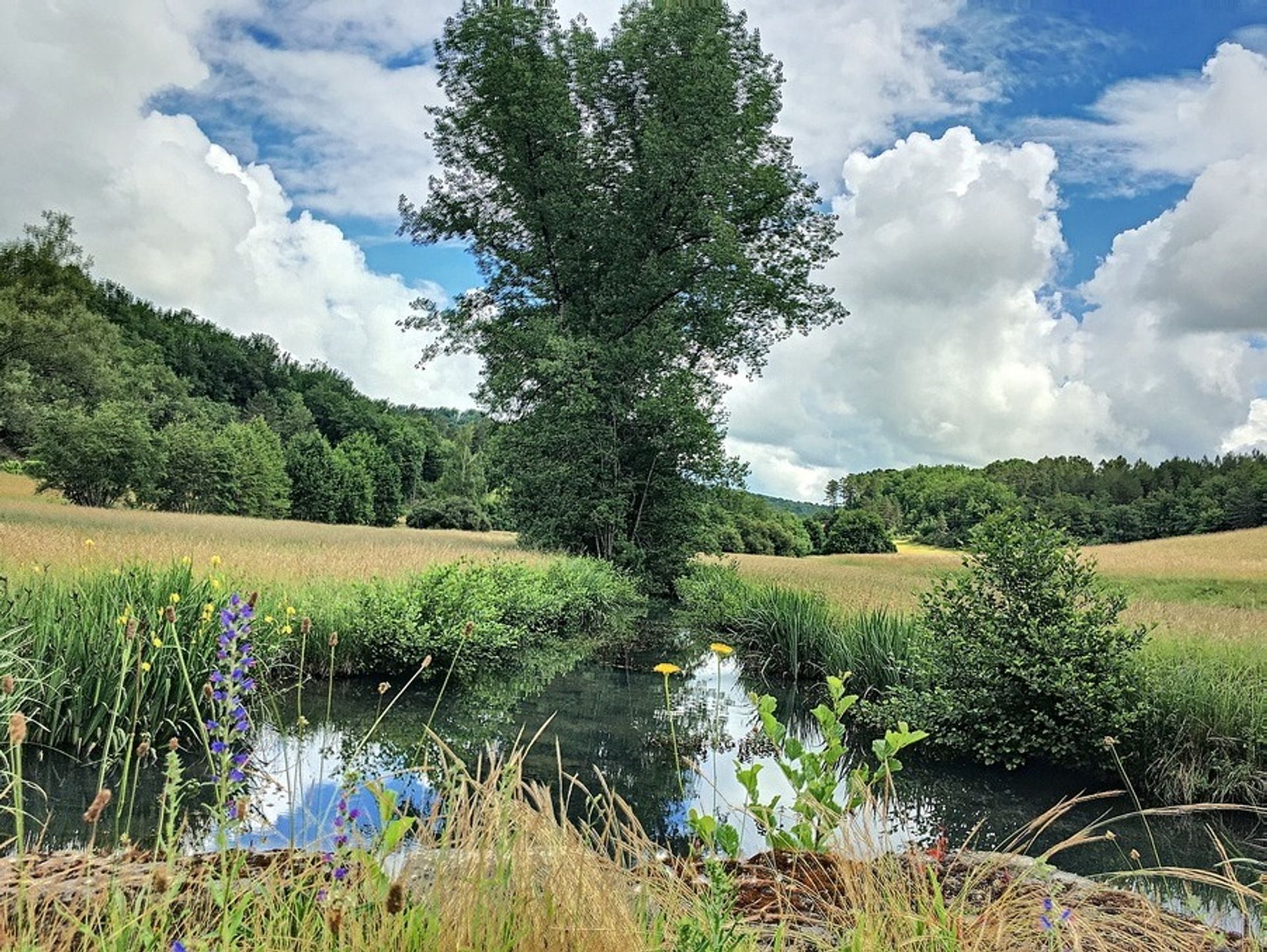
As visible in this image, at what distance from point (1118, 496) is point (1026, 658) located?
4924cm

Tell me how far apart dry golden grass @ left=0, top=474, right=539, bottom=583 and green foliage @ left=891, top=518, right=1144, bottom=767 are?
731 cm

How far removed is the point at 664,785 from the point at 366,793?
2104 mm

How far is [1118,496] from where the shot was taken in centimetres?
4812

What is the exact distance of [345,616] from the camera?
8500 millimetres

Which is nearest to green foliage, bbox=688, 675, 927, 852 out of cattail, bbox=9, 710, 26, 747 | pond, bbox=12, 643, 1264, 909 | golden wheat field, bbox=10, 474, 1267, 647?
pond, bbox=12, 643, 1264, 909

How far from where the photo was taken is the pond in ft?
15.3

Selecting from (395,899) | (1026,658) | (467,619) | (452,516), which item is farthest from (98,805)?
(452,516)

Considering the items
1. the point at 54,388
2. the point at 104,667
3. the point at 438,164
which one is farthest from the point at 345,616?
the point at 54,388

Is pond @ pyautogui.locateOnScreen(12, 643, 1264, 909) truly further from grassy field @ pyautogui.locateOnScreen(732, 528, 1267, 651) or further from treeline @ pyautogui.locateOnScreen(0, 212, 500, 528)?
treeline @ pyautogui.locateOnScreen(0, 212, 500, 528)

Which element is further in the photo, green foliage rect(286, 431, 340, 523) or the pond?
green foliage rect(286, 431, 340, 523)

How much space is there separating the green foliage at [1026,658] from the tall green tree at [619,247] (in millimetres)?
13546

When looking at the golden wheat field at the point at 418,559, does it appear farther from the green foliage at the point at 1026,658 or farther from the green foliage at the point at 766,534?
the green foliage at the point at 766,534

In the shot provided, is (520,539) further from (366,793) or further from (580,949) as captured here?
(580,949)

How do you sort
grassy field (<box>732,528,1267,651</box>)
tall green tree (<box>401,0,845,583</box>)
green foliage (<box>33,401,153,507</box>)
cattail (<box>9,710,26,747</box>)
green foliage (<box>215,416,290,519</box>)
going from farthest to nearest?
green foliage (<box>215,416,290,519</box>)
green foliage (<box>33,401,153,507</box>)
tall green tree (<box>401,0,845,583</box>)
grassy field (<box>732,528,1267,651</box>)
cattail (<box>9,710,26,747</box>)
